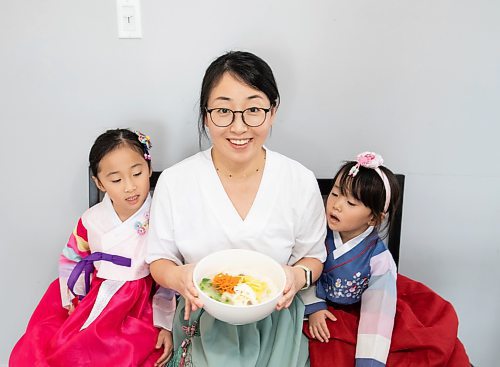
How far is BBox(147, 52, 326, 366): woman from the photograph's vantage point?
1134 millimetres

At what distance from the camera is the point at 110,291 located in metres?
1.28

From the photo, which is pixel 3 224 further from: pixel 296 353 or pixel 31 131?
pixel 296 353

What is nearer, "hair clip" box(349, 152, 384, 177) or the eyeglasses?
the eyeglasses

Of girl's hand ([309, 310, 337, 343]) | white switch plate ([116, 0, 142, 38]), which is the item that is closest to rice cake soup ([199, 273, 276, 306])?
girl's hand ([309, 310, 337, 343])

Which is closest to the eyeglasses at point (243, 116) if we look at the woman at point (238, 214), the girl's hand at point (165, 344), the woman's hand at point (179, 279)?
the woman at point (238, 214)

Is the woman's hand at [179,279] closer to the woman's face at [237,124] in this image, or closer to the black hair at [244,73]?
the woman's face at [237,124]

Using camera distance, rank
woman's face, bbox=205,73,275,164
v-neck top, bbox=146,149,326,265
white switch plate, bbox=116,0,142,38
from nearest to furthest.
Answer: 1. woman's face, bbox=205,73,275,164
2. v-neck top, bbox=146,149,326,265
3. white switch plate, bbox=116,0,142,38

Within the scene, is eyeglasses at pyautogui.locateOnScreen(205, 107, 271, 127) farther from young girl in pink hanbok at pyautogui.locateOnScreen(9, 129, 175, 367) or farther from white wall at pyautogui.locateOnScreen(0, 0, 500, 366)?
white wall at pyautogui.locateOnScreen(0, 0, 500, 366)

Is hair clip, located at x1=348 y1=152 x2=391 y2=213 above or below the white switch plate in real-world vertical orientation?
below

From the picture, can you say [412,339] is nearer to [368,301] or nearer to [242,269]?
[368,301]

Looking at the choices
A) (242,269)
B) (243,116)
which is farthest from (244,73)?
(242,269)

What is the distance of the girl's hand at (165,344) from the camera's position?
125cm

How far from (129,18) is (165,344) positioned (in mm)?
1055

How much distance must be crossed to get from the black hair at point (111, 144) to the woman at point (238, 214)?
134 mm
